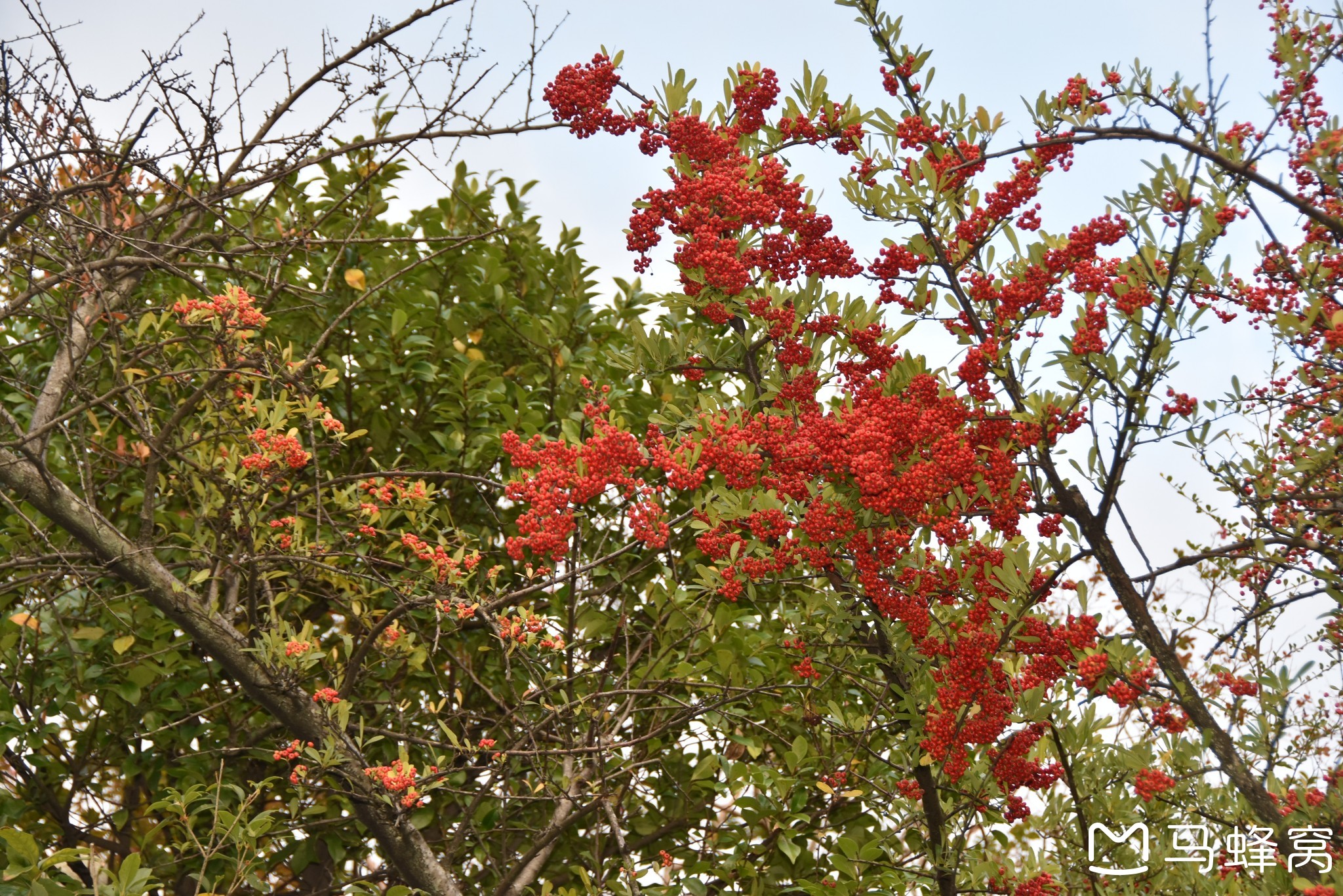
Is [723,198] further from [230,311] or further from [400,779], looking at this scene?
[400,779]

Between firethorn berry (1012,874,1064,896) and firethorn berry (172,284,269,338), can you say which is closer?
firethorn berry (1012,874,1064,896)

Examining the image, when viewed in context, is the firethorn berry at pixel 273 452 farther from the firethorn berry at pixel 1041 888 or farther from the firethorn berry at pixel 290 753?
the firethorn berry at pixel 1041 888

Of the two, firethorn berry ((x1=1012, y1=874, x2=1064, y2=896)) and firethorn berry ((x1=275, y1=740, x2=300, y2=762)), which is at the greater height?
firethorn berry ((x1=275, y1=740, x2=300, y2=762))

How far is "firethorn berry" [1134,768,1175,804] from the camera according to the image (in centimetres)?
362

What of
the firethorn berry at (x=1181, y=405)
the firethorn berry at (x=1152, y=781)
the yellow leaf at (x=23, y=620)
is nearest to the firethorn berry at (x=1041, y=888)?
the firethorn berry at (x=1152, y=781)

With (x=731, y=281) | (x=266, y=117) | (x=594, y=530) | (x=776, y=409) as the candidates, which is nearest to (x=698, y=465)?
(x=776, y=409)

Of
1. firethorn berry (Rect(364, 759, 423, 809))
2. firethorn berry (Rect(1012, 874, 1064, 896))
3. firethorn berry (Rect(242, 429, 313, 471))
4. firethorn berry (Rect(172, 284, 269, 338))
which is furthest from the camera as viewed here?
firethorn berry (Rect(172, 284, 269, 338))

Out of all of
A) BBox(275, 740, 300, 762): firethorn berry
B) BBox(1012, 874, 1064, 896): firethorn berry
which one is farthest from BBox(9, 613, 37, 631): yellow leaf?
BBox(1012, 874, 1064, 896): firethorn berry

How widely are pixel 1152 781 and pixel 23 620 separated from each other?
5.51 meters

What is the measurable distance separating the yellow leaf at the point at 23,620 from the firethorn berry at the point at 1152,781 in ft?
17.5

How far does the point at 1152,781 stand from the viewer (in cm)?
364

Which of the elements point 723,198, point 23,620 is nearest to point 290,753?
point 23,620

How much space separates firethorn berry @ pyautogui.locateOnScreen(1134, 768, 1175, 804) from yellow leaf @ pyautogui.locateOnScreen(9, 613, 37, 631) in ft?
17.5

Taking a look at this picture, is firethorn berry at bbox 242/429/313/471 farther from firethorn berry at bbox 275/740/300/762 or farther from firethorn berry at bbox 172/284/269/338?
firethorn berry at bbox 275/740/300/762
